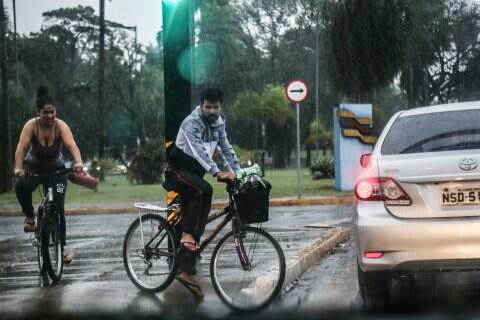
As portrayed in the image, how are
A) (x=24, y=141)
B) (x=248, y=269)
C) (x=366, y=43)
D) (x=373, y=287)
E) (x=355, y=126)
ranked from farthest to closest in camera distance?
(x=366, y=43), (x=355, y=126), (x=24, y=141), (x=248, y=269), (x=373, y=287)

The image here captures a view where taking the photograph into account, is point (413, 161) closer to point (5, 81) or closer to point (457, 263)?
point (457, 263)

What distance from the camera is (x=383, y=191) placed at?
17.1 feet

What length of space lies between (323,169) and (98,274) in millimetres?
19762

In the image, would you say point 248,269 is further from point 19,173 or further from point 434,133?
point 19,173

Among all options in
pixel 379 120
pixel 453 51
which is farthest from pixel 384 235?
pixel 379 120

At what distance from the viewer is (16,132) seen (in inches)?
1374

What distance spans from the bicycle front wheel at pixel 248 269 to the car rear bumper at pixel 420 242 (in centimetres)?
64

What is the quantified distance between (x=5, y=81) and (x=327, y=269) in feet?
88.7

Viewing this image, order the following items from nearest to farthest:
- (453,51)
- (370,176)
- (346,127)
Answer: (370,176) → (346,127) → (453,51)

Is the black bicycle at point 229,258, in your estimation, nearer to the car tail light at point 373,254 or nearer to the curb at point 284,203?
the car tail light at point 373,254

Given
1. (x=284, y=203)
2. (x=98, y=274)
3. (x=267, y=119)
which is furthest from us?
(x=267, y=119)

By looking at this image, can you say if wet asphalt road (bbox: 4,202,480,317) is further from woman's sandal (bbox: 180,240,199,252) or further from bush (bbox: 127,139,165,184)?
bush (bbox: 127,139,165,184)

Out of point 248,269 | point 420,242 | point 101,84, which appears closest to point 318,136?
point 101,84

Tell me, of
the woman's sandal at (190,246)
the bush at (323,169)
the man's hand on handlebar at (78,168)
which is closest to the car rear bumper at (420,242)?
the woman's sandal at (190,246)
